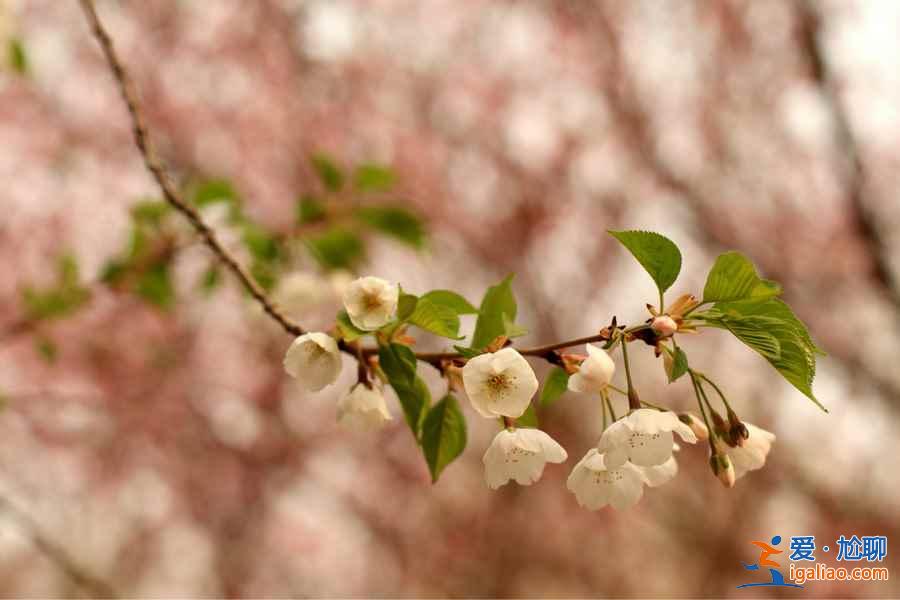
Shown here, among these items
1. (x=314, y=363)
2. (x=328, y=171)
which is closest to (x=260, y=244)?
(x=328, y=171)

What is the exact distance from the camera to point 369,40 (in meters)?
4.71

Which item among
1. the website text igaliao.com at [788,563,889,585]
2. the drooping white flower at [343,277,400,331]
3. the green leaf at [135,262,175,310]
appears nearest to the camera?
the drooping white flower at [343,277,400,331]

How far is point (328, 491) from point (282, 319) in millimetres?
4480

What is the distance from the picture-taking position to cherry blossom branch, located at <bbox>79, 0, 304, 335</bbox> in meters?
0.88

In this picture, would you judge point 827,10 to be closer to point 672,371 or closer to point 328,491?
point 672,371

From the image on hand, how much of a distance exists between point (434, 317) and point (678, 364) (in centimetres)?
26

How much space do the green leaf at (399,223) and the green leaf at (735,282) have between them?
1.00 m

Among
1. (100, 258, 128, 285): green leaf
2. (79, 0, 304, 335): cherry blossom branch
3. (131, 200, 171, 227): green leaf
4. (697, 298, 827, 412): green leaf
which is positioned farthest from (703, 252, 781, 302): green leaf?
(100, 258, 128, 285): green leaf

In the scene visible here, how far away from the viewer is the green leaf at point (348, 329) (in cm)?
74

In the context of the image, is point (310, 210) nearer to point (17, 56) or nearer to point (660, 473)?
point (17, 56)

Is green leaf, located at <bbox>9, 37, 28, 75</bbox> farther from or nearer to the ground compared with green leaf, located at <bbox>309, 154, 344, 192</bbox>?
farther from the ground

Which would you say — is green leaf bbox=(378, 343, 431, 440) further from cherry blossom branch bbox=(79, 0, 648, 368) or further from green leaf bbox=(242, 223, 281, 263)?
green leaf bbox=(242, 223, 281, 263)

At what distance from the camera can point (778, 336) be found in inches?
26.3

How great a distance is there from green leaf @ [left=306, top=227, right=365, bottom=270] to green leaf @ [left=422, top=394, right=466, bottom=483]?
0.93 metres
